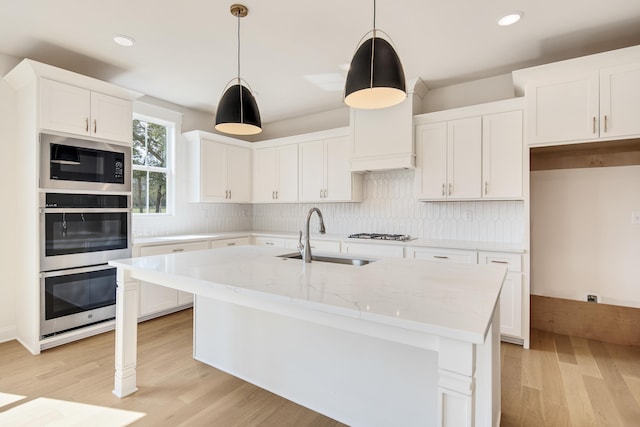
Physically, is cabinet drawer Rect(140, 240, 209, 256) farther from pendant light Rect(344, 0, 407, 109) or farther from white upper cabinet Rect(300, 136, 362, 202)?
pendant light Rect(344, 0, 407, 109)

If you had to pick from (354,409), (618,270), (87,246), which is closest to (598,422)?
(354,409)

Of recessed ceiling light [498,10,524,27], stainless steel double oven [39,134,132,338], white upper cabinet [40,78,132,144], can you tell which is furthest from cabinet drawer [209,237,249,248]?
recessed ceiling light [498,10,524,27]

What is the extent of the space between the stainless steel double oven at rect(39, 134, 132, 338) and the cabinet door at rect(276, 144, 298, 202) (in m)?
1.99

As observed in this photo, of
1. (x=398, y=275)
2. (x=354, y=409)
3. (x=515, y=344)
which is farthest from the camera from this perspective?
(x=515, y=344)

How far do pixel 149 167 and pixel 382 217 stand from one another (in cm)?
303

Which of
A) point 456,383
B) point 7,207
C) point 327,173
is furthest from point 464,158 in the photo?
point 7,207

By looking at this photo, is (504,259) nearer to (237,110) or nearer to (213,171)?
(237,110)

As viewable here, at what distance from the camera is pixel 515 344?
9.66 feet

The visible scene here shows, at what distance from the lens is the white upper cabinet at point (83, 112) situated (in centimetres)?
272

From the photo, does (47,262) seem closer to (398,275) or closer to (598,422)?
(398,275)

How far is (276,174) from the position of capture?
187 inches

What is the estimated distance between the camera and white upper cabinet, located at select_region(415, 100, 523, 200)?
3.04 metres

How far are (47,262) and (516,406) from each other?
3.74 metres

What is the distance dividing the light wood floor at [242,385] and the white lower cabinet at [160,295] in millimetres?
502
